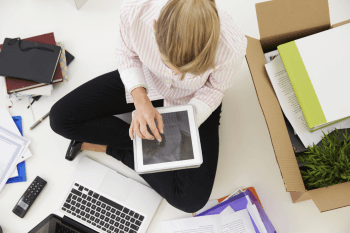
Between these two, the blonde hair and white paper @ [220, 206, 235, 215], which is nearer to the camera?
the blonde hair

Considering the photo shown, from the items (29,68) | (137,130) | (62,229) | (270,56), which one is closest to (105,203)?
(62,229)

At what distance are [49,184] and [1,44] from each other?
0.63 metres

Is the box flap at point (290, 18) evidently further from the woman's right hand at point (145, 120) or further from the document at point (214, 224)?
the document at point (214, 224)

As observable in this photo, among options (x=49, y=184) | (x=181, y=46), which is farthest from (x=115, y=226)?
(x=181, y=46)

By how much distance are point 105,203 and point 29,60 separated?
2.15 ft

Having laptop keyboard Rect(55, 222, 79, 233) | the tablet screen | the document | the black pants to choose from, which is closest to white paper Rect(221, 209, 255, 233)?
the document

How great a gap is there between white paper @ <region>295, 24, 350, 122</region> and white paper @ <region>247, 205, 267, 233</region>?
1.28ft

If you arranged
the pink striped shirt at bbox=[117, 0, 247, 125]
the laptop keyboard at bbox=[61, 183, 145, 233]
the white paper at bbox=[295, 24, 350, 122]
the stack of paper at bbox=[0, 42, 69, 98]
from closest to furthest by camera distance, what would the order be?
1. the pink striped shirt at bbox=[117, 0, 247, 125]
2. the white paper at bbox=[295, 24, 350, 122]
3. the laptop keyboard at bbox=[61, 183, 145, 233]
4. the stack of paper at bbox=[0, 42, 69, 98]

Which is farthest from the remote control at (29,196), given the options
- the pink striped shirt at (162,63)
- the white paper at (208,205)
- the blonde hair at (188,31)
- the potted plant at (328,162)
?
the potted plant at (328,162)

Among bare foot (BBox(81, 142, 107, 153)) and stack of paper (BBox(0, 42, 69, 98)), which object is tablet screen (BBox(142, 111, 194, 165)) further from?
stack of paper (BBox(0, 42, 69, 98))

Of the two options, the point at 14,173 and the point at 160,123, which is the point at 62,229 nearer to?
the point at 14,173

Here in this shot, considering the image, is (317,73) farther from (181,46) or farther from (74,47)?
(74,47)

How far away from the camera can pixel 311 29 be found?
3.04 ft

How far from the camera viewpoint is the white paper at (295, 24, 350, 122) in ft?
2.75
